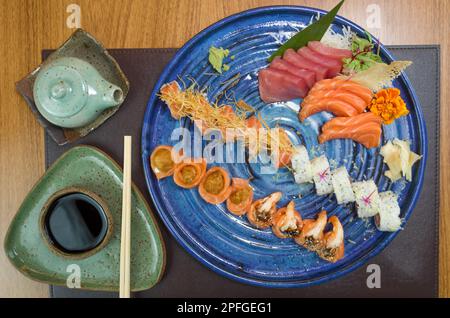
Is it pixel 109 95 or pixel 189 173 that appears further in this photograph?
pixel 189 173

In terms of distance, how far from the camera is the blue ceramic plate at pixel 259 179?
1712 mm

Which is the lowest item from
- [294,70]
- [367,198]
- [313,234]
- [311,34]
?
[313,234]

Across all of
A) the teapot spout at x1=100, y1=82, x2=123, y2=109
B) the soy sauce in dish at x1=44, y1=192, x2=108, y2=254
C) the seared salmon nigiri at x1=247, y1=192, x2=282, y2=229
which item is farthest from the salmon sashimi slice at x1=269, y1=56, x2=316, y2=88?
the soy sauce in dish at x1=44, y1=192, x2=108, y2=254

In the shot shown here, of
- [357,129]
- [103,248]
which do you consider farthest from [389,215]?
[103,248]

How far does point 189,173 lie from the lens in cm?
172

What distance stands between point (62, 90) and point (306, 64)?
38.8 inches

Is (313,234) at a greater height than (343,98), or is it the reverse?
Result: (343,98)

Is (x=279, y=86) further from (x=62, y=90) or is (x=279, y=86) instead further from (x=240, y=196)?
(x=62, y=90)

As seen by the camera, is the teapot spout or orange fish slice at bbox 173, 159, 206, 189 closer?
the teapot spout

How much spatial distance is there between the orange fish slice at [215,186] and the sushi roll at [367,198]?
53 cm

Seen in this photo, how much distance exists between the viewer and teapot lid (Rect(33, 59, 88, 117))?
1580 mm

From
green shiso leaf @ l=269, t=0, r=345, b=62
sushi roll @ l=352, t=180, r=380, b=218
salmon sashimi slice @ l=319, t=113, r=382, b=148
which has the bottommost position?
sushi roll @ l=352, t=180, r=380, b=218

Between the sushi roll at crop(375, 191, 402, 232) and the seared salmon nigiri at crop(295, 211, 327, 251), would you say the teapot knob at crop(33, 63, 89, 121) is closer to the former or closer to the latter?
the seared salmon nigiri at crop(295, 211, 327, 251)

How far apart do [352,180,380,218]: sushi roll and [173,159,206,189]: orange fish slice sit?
0.64 meters
